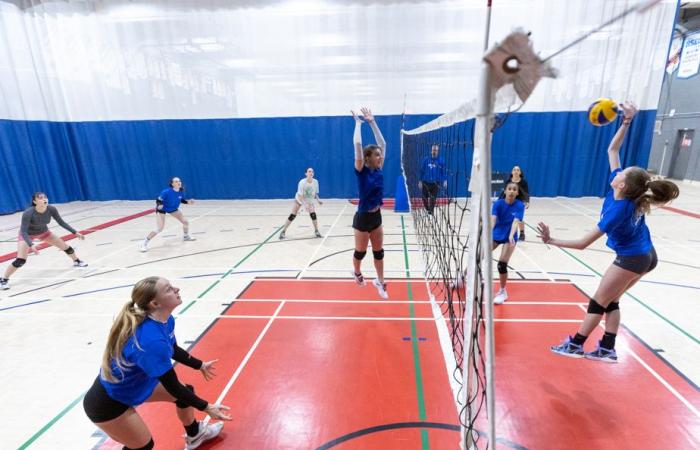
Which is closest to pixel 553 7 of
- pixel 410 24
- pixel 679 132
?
pixel 410 24

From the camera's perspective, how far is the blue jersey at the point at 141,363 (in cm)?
208

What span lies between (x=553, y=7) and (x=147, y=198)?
592 inches

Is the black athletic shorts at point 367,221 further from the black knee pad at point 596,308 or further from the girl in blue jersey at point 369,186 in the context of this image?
the black knee pad at point 596,308

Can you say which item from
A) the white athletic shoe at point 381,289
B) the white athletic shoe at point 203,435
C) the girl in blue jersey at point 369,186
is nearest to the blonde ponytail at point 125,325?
the white athletic shoe at point 203,435

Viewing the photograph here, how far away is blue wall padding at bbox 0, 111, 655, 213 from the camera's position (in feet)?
37.8

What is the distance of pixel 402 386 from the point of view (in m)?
3.23

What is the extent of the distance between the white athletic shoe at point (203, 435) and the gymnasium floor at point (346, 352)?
0.10 m

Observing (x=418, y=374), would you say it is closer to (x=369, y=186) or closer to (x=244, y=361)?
(x=244, y=361)

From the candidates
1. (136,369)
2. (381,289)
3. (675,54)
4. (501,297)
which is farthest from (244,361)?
(675,54)

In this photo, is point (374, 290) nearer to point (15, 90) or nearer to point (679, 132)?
point (15, 90)

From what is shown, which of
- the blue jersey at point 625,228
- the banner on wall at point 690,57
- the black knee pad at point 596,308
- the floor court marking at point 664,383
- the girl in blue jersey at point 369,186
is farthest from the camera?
the banner on wall at point 690,57

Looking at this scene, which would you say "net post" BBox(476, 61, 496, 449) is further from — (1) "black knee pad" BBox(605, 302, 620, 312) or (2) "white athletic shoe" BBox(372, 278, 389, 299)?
(2) "white athletic shoe" BBox(372, 278, 389, 299)

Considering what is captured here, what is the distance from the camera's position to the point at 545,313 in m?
4.43

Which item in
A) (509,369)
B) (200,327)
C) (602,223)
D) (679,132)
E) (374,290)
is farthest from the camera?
(679,132)
